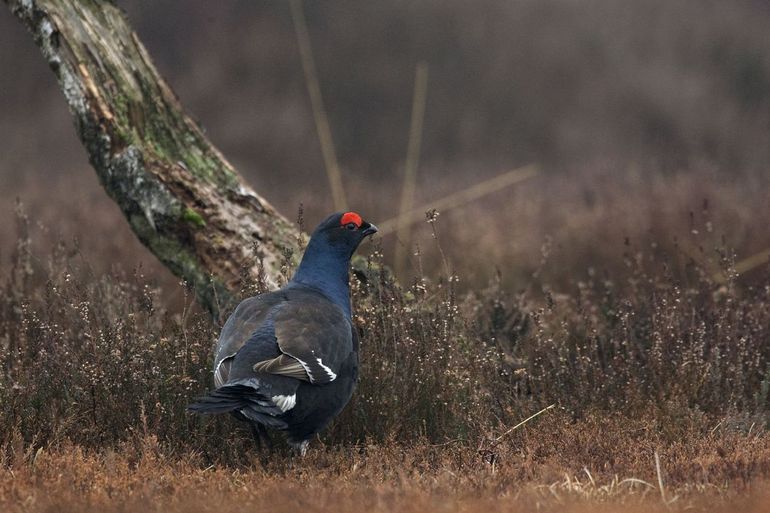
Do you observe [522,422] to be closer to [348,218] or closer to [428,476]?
[428,476]

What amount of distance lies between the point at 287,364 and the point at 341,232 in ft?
3.97

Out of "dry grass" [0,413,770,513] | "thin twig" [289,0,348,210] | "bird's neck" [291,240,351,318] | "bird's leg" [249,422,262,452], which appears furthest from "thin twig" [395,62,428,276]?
"dry grass" [0,413,770,513]

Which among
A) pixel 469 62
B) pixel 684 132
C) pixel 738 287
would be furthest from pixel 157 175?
pixel 469 62

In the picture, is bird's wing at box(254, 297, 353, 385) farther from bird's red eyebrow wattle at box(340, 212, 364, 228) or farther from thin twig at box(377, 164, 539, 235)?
thin twig at box(377, 164, 539, 235)

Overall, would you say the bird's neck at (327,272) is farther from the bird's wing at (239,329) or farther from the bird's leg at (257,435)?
the bird's leg at (257,435)

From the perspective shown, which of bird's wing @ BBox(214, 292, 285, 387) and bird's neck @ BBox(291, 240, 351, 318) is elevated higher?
bird's neck @ BBox(291, 240, 351, 318)

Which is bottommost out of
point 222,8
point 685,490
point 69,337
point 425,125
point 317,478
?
point 685,490

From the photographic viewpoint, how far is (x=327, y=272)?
7.23 metres

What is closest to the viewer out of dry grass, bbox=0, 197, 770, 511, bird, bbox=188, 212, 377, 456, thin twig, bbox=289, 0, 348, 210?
dry grass, bbox=0, 197, 770, 511

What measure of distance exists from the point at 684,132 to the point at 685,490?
59.6 ft

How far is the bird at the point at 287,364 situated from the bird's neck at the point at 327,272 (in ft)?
0.24

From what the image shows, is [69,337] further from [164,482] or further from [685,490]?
[685,490]

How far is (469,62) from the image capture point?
26.3 metres

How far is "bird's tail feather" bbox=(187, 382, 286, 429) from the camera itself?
5.96 metres
